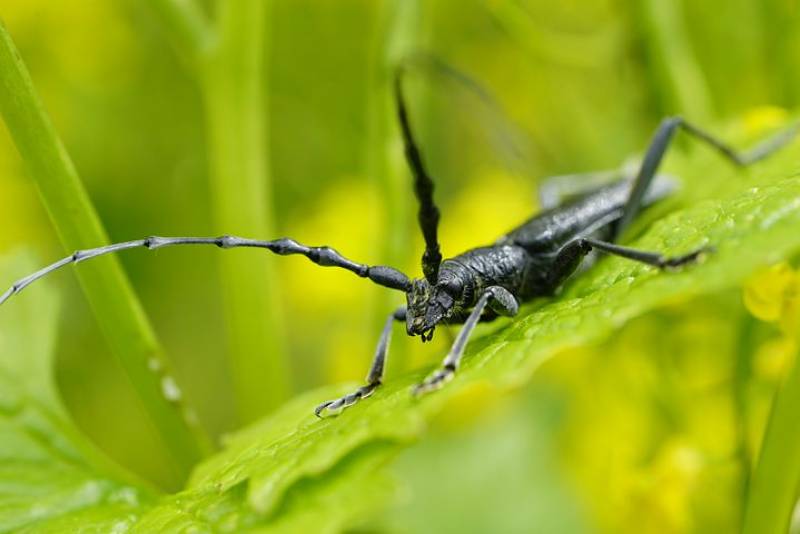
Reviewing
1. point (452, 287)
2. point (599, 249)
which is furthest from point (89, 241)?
point (599, 249)

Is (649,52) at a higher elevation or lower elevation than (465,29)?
lower

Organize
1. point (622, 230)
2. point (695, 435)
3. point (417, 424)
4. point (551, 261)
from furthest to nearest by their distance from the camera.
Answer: point (695, 435), point (622, 230), point (551, 261), point (417, 424)

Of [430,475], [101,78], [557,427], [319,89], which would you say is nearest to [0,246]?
[101,78]

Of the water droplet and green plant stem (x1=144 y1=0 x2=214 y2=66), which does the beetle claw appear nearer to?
the water droplet

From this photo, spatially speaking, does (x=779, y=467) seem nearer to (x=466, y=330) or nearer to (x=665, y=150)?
(x=466, y=330)

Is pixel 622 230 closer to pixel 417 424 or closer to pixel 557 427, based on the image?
pixel 417 424

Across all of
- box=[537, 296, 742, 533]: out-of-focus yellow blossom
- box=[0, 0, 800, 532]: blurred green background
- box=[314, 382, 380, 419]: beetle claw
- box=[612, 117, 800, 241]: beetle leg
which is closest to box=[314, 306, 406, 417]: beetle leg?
box=[314, 382, 380, 419]: beetle claw

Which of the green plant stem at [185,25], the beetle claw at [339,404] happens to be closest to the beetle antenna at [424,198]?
the beetle claw at [339,404]
